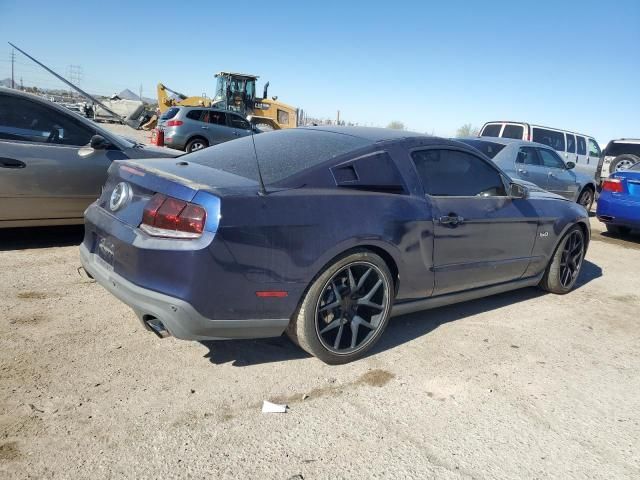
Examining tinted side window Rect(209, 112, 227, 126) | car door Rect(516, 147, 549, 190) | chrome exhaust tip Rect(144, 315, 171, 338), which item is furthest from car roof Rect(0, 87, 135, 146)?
tinted side window Rect(209, 112, 227, 126)

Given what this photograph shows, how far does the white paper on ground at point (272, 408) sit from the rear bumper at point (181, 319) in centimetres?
38

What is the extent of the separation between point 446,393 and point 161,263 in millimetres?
1809

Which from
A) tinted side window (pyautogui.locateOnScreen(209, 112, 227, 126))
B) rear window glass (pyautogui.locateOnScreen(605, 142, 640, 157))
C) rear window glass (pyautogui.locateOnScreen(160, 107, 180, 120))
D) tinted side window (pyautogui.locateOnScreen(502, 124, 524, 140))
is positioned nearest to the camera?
tinted side window (pyautogui.locateOnScreen(502, 124, 524, 140))

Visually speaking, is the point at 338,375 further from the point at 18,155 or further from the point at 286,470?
the point at 18,155

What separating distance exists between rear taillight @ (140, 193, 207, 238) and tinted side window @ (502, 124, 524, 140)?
456 inches

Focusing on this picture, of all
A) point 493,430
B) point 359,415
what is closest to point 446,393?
point 493,430

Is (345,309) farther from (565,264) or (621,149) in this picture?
(621,149)

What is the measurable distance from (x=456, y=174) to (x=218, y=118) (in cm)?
1415

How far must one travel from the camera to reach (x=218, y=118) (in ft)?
55.2

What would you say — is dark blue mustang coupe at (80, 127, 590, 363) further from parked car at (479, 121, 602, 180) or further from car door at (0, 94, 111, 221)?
parked car at (479, 121, 602, 180)

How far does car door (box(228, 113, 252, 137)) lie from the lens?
17094 mm

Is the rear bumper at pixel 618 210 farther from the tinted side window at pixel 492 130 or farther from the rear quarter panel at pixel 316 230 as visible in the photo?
the rear quarter panel at pixel 316 230

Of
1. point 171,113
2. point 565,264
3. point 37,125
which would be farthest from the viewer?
point 171,113

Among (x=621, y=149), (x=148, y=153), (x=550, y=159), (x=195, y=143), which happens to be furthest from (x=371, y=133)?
(x=621, y=149)
